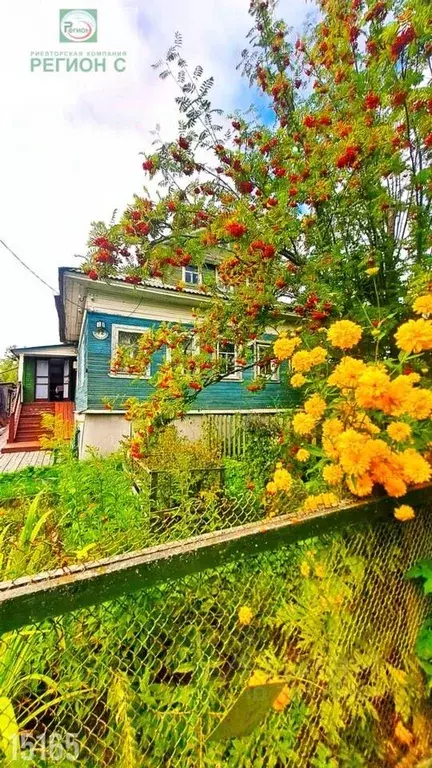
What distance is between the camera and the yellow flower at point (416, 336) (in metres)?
1.08

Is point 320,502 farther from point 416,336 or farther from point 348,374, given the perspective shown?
point 416,336

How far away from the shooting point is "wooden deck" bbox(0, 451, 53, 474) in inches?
300

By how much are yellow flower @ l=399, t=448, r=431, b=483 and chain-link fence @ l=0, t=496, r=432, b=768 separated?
0.81 feet

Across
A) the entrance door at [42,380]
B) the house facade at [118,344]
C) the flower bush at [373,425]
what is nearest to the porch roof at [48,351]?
the entrance door at [42,380]

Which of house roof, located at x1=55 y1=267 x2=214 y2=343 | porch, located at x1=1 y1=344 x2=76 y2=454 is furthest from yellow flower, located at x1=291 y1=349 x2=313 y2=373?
porch, located at x1=1 y1=344 x2=76 y2=454

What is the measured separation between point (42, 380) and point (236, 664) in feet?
53.7

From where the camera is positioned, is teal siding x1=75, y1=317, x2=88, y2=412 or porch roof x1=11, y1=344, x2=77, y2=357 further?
porch roof x1=11, y1=344, x2=77, y2=357

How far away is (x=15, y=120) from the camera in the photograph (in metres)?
4.65

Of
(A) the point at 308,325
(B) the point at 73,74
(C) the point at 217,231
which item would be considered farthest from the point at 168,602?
(B) the point at 73,74

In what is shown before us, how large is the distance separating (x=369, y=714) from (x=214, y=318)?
3.26 m

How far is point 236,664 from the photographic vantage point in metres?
1.11

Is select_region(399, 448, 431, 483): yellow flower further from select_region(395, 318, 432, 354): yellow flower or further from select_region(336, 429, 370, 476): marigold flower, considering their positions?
select_region(395, 318, 432, 354): yellow flower

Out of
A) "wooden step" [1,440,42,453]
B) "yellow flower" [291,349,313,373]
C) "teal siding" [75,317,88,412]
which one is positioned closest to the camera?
"yellow flower" [291,349,313,373]

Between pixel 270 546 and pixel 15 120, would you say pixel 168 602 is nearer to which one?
pixel 270 546
